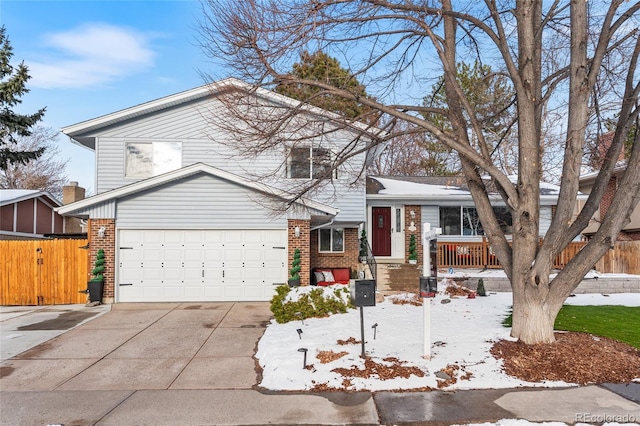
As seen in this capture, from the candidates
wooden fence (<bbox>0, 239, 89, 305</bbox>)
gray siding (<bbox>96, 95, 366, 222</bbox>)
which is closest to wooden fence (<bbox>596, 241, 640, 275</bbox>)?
gray siding (<bbox>96, 95, 366, 222</bbox>)

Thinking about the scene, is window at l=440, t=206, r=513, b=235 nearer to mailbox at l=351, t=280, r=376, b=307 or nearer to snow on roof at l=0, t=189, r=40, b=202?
mailbox at l=351, t=280, r=376, b=307

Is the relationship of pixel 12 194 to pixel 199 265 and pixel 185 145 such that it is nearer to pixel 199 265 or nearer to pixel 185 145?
pixel 185 145

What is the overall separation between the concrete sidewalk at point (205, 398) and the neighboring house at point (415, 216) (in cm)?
1007

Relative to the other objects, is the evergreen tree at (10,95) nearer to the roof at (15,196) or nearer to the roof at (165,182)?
the roof at (15,196)

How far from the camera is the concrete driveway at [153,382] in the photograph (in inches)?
190

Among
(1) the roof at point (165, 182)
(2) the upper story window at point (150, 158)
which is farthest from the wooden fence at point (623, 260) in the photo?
(2) the upper story window at point (150, 158)

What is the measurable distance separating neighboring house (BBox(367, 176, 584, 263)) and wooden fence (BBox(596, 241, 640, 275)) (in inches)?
93.5

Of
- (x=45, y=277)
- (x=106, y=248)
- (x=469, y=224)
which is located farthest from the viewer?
(x=469, y=224)

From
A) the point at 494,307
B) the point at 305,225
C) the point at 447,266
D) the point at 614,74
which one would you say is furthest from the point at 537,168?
the point at 447,266

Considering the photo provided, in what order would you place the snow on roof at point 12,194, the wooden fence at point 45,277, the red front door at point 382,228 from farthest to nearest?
the snow on roof at point 12,194, the red front door at point 382,228, the wooden fence at point 45,277

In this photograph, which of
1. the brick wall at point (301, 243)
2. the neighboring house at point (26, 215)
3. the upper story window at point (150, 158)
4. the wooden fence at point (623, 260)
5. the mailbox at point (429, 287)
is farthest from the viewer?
the neighboring house at point (26, 215)

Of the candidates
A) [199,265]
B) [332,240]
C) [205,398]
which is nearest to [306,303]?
[205,398]

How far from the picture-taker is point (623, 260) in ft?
49.5

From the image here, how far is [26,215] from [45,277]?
38.8ft
